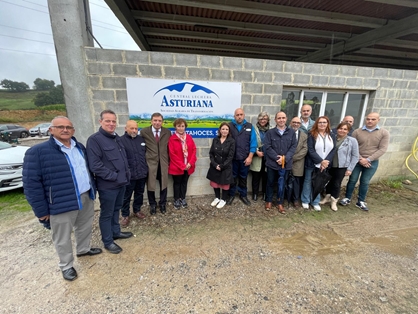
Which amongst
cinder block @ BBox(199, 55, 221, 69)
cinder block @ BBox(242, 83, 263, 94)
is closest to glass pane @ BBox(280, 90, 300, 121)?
cinder block @ BBox(242, 83, 263, 94)

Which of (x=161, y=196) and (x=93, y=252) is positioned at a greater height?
(x=161, y=196)

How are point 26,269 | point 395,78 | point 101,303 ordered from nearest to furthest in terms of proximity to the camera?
point 101,303 < point 26,269 < point 395,78

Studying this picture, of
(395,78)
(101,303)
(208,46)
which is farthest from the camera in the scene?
(208,46)

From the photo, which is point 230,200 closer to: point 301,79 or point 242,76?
point 242,76

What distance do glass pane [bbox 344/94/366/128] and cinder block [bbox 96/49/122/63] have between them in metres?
4.75

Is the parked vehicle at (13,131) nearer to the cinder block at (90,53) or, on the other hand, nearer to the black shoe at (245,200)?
the cinder block at (90,53)

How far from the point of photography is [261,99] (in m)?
3.69

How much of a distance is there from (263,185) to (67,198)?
326 cm

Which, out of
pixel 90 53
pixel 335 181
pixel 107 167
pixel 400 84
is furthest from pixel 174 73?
pixel 400 84

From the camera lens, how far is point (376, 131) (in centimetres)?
338

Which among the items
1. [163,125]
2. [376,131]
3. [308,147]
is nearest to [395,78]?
[376,131]

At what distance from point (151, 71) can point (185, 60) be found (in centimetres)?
61

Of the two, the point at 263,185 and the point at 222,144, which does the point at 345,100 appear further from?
the point at 222,144

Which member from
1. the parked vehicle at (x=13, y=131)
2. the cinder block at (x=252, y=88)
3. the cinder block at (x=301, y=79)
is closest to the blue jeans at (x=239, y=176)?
the cinder block at (x=252, y=88)
